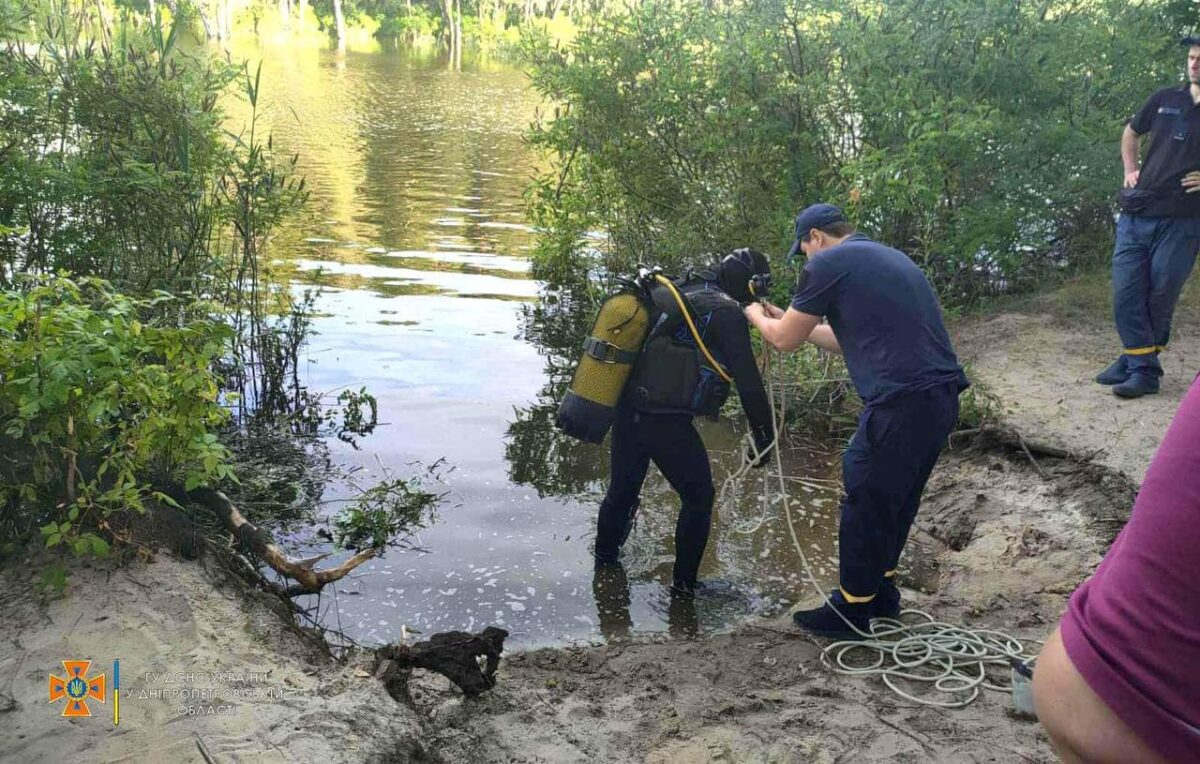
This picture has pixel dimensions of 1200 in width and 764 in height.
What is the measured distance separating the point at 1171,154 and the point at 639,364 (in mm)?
4546

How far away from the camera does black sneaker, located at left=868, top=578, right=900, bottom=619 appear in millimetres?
5016

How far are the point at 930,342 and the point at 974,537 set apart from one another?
7.37 feet

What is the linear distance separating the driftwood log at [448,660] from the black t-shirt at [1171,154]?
5781mm

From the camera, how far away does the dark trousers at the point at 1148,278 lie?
22.8 feet

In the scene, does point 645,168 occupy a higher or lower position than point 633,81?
lower

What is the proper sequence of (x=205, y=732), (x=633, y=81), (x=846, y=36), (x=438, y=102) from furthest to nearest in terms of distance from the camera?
1. (x=438, y=102)
2. (x=633, y=81)
3. (x=846, y=36)
4. (x=205, y=732)

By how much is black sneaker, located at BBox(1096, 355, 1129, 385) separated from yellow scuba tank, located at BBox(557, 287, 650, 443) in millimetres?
4460

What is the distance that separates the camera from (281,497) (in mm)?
6613

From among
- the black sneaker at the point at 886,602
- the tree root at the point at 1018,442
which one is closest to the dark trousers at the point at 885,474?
the black sneaker at the point at 886,602

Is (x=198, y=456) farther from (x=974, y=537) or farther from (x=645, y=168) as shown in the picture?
(x=645, y=168)

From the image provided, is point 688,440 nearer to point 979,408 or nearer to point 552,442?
point 552,442

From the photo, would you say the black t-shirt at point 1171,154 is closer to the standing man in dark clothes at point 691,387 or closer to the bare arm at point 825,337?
the bare arm at point 825,337

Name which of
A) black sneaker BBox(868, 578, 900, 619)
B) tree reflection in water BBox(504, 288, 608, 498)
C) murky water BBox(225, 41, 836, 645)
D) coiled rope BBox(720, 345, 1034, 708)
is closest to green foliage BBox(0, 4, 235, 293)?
murky water BBox(225, 41, 836, 645)

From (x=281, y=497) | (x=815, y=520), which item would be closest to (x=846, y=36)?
(x=815, y=520)
